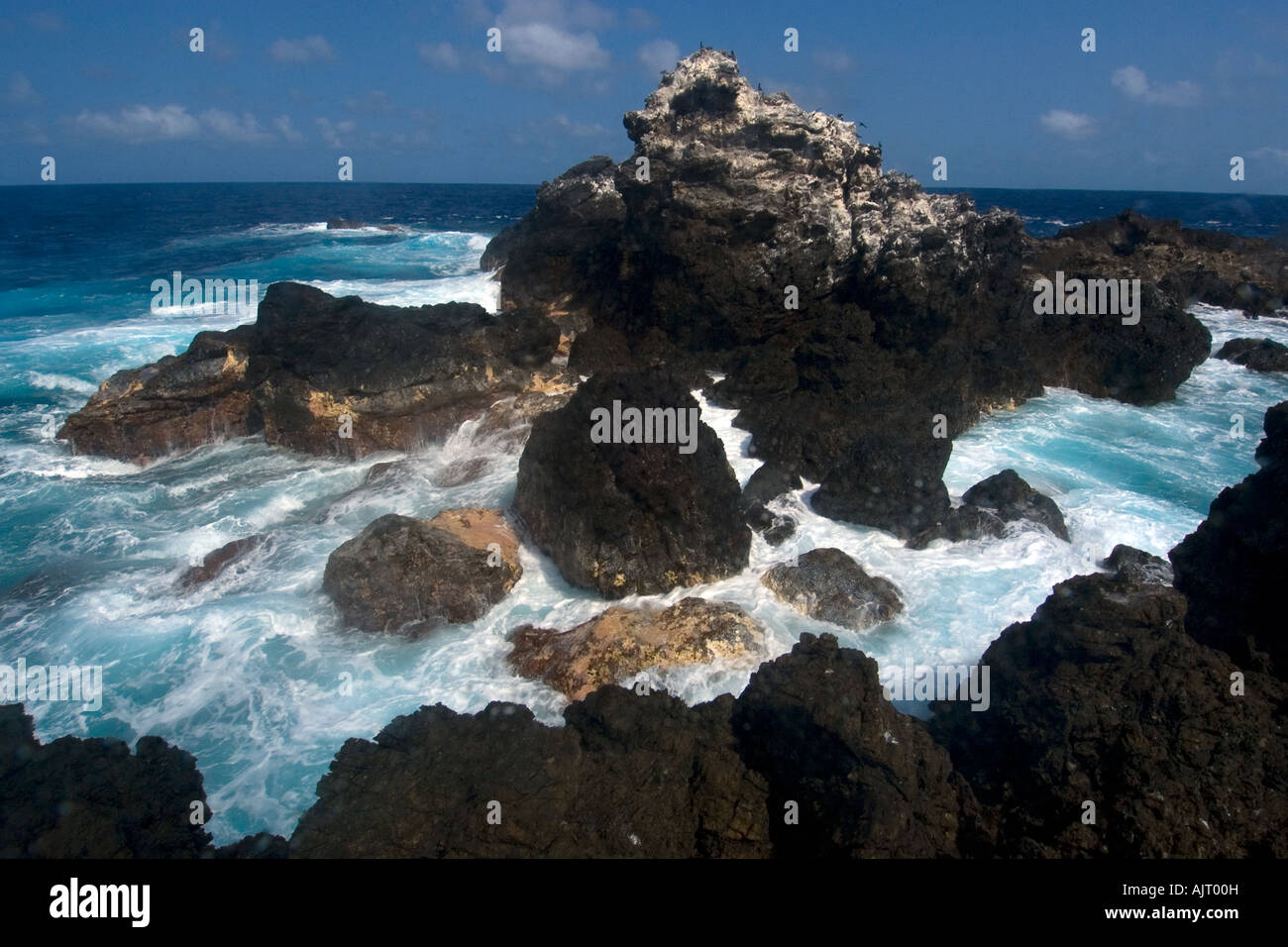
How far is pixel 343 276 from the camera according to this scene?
115ft

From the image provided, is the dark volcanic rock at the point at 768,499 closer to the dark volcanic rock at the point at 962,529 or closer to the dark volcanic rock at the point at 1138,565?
the dark volcanic rock at the point at 962,529

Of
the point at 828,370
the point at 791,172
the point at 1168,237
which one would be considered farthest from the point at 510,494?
the point at 1168,237

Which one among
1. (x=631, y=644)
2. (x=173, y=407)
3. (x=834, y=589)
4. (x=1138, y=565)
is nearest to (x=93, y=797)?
(x=631, y=644)

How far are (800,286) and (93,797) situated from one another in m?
16.3

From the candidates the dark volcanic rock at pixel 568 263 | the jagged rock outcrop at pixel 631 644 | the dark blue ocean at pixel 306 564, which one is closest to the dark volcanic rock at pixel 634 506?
the dark blue ocean at pixel 306 564

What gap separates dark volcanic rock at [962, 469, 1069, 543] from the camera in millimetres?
12461

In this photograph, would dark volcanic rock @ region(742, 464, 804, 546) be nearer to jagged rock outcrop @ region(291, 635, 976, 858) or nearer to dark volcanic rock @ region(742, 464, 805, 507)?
dark volcanic rock @ region(742, 464, 805, 507)

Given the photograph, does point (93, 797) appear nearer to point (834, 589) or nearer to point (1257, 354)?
point (834, 589)

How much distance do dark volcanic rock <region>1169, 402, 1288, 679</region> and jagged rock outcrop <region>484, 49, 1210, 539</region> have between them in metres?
6.82

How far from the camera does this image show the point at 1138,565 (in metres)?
11.0

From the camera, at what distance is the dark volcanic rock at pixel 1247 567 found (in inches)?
315

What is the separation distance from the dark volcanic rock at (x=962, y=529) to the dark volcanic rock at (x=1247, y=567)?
3.11 m

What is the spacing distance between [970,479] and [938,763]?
936 centimetres
